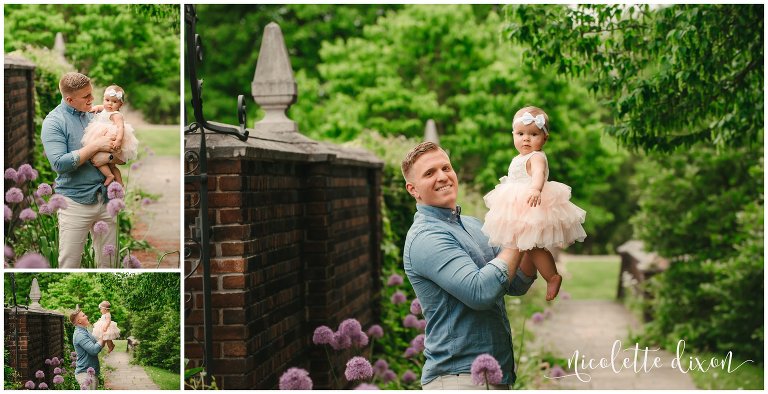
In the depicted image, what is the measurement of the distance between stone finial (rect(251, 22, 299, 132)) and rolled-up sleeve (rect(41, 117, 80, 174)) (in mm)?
2673

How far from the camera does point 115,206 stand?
12.7ft

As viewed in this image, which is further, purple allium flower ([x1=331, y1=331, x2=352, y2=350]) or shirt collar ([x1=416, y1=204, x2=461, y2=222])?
purple allium flower ([x1=331, y1=331, x2=352, y2=350])

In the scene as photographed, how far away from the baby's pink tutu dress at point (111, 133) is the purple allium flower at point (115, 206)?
0.18m

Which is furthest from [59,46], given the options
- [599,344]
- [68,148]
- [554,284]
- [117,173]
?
[599,344]

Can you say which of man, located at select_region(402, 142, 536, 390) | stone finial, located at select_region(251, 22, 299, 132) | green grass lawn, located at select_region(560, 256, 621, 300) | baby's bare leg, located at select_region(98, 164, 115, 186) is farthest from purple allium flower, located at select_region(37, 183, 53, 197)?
green grass lawn, located at select_region(560, 256, 621, 300)

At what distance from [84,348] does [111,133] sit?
94 centimetres

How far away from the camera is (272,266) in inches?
194

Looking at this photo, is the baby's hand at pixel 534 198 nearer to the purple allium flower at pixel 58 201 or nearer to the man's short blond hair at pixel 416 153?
the man's short blond hair at pixel 416 153

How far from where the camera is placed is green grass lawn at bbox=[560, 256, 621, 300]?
22688 mm

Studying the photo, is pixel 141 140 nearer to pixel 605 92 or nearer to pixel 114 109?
pixel 114 109

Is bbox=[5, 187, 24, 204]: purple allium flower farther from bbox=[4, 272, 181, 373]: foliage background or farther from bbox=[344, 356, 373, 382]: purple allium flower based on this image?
bbox=[344, 356, 373, 382]: purple allium flower

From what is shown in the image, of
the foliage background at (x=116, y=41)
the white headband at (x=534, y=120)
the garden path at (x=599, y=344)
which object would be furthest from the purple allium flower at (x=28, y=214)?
the garden path at (x=599, y=344)

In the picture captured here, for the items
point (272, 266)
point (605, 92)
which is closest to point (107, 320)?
point (272, 266)

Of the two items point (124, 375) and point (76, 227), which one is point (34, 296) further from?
point (124, 375)
